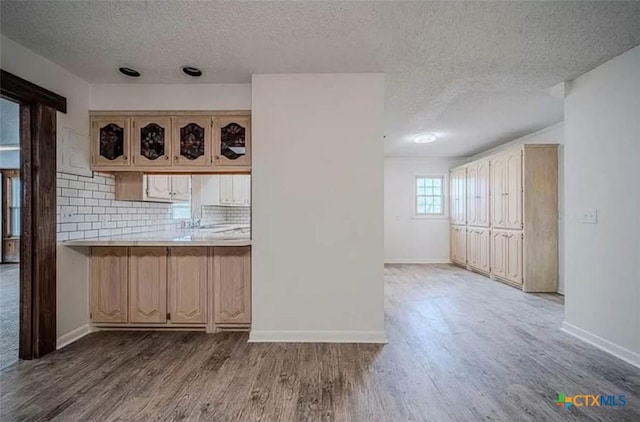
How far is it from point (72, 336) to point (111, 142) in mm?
1823

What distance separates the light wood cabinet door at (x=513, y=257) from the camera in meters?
5.01

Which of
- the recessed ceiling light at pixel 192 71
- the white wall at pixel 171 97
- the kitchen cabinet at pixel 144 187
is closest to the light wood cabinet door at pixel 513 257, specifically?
the white wall at pixel 171 97

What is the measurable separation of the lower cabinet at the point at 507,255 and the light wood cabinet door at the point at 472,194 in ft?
2.25

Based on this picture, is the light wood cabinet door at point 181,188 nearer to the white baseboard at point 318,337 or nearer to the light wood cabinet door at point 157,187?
the light wood cabinet door at point 157,187

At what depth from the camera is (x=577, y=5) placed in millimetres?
2051

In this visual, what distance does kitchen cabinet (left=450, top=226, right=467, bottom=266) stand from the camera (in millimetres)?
6805

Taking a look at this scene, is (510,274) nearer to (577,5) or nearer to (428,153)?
(428,153)

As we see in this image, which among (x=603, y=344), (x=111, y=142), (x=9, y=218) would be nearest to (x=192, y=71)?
(x=111, y=142)

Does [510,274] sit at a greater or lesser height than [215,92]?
lesser

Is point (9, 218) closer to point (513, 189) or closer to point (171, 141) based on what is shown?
point (171, 141)

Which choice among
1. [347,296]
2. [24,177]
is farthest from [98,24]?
[347,296]

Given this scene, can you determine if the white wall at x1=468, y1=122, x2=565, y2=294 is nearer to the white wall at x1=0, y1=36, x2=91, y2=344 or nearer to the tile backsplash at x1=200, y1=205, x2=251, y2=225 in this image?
the tile backsplash at x1=200, y1=205, x2=251, y2=225

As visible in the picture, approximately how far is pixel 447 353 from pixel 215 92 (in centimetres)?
315

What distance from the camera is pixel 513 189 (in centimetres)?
514
